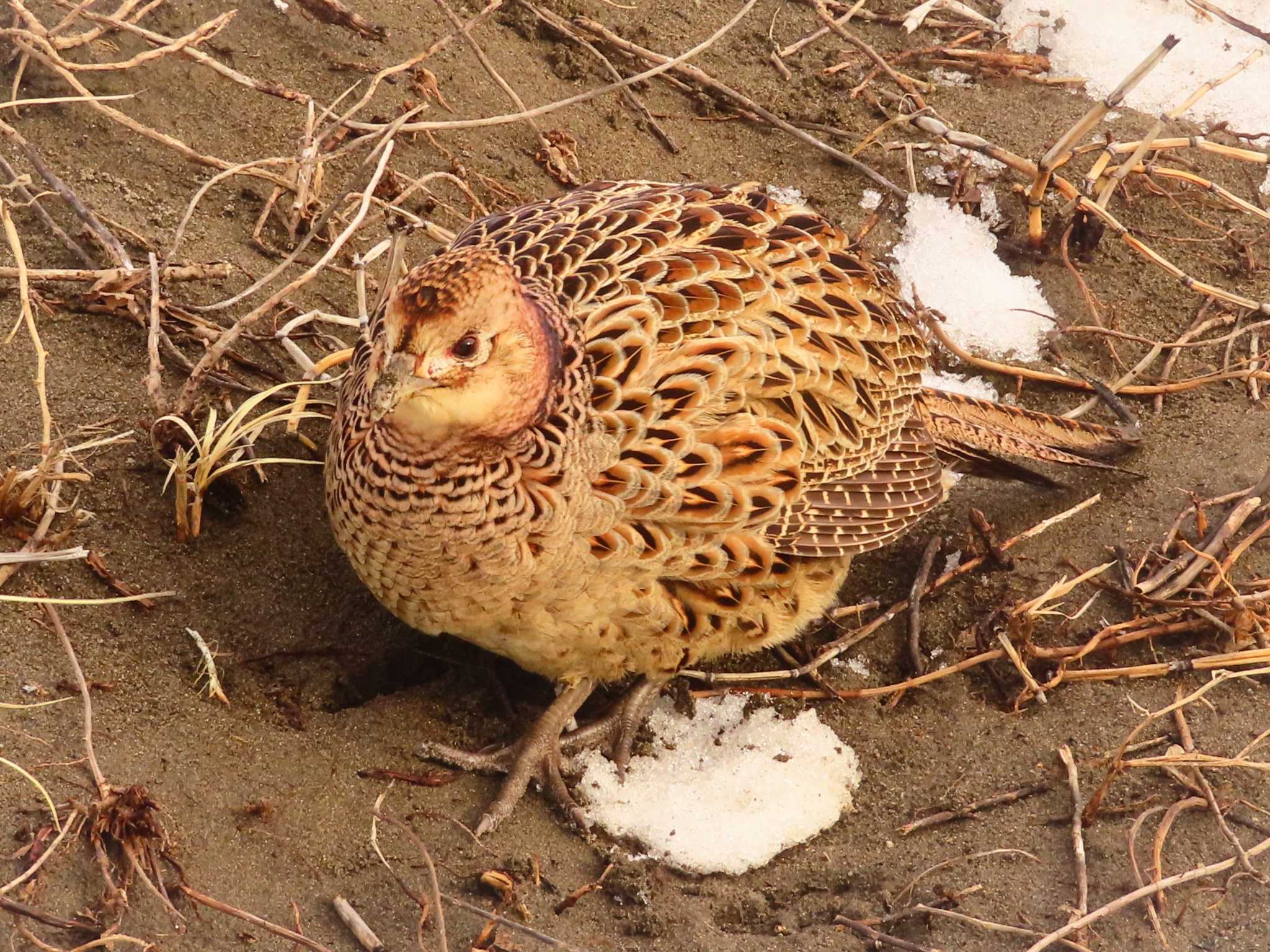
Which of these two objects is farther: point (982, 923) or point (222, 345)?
point (222, 345)

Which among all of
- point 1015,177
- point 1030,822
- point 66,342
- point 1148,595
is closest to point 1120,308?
point 1015,177

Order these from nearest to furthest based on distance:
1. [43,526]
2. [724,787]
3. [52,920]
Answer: [52,920] < [43,526] < [724,787]

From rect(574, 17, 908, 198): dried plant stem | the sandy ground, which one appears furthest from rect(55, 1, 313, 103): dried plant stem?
rect(574, 17, 908, 198): dried plant stem

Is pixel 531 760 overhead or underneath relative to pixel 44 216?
underneath

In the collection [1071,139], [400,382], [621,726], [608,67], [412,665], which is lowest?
[412,665]

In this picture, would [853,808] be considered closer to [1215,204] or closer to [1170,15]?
[1215,204]

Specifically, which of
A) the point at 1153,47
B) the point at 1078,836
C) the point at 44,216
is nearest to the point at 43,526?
the point at 44,216

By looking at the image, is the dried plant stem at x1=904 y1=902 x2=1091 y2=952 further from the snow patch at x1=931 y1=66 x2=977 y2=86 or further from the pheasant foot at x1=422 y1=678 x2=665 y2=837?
the snow patch at x1=931 y1=66 x2=977 y2=86

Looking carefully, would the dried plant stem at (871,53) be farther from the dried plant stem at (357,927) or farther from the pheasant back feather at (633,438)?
the dried plant stem at (357,927)

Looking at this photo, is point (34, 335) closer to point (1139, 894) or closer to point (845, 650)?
point (845, 650)
